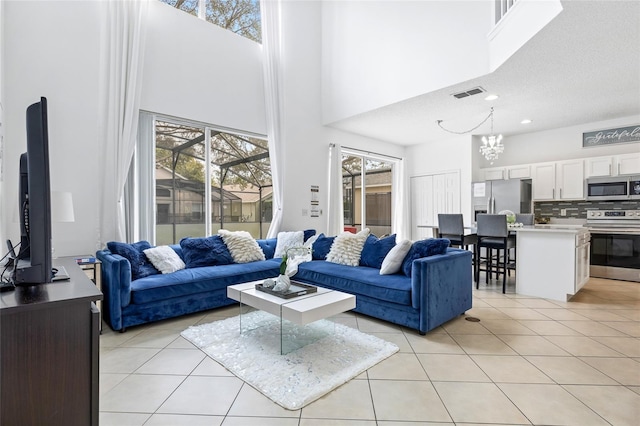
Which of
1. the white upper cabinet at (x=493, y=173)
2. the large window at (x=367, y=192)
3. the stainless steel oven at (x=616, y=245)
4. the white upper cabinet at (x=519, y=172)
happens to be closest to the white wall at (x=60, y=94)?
the large window at (x=367, y=192)

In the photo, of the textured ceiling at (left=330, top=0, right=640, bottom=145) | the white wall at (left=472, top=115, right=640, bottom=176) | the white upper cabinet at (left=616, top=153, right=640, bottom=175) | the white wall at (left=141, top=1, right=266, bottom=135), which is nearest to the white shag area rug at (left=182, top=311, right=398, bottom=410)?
the white wall at (left=141, top=1, right=266, bottom=135)

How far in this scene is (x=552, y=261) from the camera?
157 inches

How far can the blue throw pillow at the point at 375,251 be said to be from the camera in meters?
3.74

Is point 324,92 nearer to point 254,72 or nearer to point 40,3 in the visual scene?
point 254,72

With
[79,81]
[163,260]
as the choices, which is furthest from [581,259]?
[79,81]

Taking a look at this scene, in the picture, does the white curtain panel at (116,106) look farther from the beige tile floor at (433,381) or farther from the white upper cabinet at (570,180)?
the white upper cabinet at (570,180)

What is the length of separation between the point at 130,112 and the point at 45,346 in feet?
11.2

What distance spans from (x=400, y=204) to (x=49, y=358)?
23.7 feet

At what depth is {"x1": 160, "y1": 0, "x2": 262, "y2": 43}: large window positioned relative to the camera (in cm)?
460

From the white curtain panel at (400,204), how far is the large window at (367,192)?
0.10 metres

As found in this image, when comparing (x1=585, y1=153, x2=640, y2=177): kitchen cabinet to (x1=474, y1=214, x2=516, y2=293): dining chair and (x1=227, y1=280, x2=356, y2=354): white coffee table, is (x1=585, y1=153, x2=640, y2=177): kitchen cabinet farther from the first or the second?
(x1=227, y1=280, x2=356, y2=354): white coffee table

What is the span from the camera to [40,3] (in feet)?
11.0

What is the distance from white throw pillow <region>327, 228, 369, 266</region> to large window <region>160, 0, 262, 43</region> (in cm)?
368

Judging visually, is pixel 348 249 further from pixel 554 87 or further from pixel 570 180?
pixel 570 180
